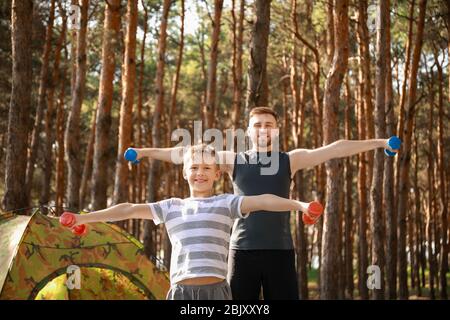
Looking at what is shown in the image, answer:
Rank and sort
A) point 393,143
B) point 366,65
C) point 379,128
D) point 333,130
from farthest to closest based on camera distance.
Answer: point 366,65 → point 379,128 → point 333,130 → point 393,143

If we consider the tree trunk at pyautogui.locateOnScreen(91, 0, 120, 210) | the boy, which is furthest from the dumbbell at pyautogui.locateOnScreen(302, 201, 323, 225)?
the tree trunk at pyautogui.locateOnScreen(91, 0, 120, 210)

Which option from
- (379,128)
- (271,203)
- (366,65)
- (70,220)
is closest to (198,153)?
(271,203)

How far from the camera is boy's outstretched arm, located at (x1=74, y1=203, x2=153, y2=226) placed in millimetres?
2992

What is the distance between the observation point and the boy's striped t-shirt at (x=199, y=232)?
3.18 m

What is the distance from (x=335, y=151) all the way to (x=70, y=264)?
387cm

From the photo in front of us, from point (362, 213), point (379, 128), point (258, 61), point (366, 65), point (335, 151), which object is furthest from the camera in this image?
point (362, 213)

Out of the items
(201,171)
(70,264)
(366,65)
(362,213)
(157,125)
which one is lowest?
(70,264)

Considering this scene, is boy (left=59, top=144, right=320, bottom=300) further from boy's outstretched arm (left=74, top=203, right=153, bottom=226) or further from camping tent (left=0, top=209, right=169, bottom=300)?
camping tent (left=0, top=209, right=169, bottom=300)

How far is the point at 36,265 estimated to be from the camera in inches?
251

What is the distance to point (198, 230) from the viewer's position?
126 inches

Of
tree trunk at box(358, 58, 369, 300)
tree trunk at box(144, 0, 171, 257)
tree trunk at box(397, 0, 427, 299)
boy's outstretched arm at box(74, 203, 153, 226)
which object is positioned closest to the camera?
boy's outstretched arm at box(74, 203, 153, 226)

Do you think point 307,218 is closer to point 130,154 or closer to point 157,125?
point 130,154

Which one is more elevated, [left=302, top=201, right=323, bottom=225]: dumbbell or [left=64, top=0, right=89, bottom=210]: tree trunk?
[left=64, top=0, right=89, bottom=210]: tree trunk
